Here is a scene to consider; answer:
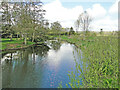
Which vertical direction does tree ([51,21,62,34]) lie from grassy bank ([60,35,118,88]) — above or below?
above

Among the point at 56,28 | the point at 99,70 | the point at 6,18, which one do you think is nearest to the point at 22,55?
the point at 99,70

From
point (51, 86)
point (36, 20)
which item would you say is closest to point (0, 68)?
point (51, 86)

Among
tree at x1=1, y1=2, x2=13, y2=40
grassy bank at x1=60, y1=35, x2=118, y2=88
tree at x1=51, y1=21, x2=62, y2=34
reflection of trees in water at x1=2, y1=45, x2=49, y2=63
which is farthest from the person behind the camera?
tree at x1=51, y1=21, x2=62, y2=34

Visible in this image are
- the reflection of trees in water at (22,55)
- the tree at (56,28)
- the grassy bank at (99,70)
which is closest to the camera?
the grassy bank at (99,70)

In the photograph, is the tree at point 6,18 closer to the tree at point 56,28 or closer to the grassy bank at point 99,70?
the grassy bank at point 99,70

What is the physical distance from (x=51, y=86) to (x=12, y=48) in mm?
20856

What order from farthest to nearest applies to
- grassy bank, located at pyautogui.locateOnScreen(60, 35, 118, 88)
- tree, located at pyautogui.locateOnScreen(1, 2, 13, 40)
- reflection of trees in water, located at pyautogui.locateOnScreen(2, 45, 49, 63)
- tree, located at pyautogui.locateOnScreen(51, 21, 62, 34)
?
1. tree, located at pyautogui.locateOnScreen(51, 21, 62, 34)
2. tree, located at pyautogui.locateOnScreen(1, 2, 13, 40)
3. reflection of trees in water, located at pyautogui.locateOnScreen(2, 45, 49, 63)
4. grassy bank, located at pyautogui.locateOnScreen(60, 35, 118, 88)

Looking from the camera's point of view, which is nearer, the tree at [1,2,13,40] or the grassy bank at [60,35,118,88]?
the grassy bank at [60,35,118,88]

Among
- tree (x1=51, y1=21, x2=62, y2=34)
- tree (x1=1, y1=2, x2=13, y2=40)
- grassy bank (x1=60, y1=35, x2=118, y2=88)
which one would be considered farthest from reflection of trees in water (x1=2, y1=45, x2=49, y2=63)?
tree (x1=51, y1=21, x2=62, y2=34)

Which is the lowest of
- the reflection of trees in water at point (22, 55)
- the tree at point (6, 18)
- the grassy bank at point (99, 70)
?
the reflection of trees in water at point (22, 55)

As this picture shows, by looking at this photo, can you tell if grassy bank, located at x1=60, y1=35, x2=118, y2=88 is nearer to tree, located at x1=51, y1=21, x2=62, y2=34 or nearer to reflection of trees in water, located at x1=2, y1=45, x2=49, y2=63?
reflection of trees in water, located at x1=2, y1=45, x2=49, y2=63

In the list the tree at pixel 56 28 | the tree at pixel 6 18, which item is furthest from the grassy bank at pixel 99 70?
the tree at pixel 56 28

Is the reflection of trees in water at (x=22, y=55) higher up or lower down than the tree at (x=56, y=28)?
lower down

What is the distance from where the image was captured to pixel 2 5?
117 ft
